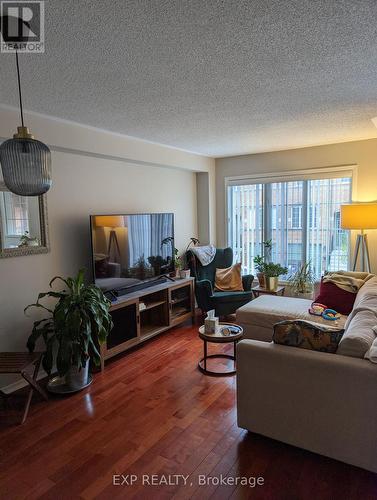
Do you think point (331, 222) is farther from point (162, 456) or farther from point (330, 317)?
point (162, 456)

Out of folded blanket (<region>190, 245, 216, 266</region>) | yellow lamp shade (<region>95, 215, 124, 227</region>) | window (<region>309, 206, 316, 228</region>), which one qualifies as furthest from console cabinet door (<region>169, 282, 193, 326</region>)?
window (<region>309, 206, 316, 228</region>)

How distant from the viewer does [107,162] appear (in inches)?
151

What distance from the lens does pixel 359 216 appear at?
386 centimetres

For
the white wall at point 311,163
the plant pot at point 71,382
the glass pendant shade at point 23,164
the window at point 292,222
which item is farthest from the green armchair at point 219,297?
the glass pendant shade at point 23,164

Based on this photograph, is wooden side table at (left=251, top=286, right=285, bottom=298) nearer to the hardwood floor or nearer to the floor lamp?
the floor lamp

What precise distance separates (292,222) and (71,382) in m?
3.66

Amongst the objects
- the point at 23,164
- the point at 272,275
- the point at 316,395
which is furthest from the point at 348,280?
the point at 23,164

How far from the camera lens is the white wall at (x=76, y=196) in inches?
117

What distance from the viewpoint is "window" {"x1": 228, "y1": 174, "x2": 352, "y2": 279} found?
4.70m

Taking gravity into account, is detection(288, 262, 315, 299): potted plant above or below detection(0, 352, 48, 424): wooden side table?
above

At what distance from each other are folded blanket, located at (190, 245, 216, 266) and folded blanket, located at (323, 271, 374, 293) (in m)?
1.67

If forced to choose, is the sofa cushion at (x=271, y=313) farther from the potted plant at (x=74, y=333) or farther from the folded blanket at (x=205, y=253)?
the potted plant at (x=74, y=333)

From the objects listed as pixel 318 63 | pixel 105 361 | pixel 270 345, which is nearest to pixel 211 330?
pixel 270 345

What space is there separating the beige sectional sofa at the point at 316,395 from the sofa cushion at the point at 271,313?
3.29ft
